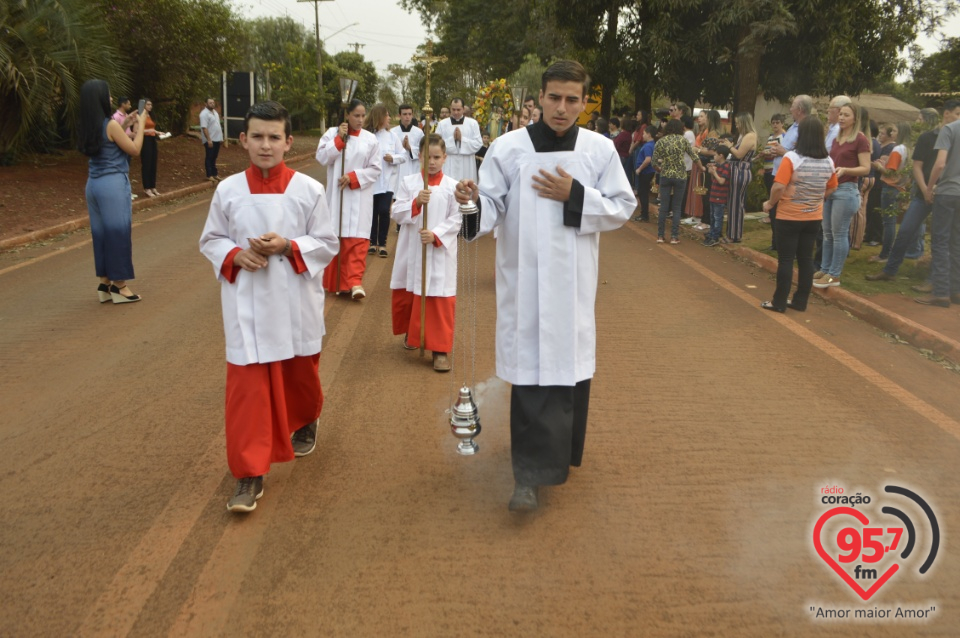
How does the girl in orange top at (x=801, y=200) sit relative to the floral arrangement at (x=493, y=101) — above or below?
below

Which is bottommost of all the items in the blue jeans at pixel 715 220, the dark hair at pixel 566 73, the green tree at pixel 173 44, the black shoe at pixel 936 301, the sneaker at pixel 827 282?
the black shoe at pixel 936 301

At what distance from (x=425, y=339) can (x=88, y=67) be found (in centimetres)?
1285

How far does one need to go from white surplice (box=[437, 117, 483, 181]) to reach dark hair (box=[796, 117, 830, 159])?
19.7 ft

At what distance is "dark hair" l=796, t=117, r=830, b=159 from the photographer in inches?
305

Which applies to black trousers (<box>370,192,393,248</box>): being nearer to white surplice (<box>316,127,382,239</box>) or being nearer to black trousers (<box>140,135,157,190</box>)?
white surplice (<box>316,127,382,239</box>)

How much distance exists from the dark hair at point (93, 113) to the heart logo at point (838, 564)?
6.66 m

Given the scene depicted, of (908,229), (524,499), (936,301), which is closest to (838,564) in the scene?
(524,499)

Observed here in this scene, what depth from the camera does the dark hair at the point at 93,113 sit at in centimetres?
744

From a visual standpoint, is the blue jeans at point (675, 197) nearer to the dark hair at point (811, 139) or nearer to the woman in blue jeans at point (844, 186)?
the woman in blue jeans at point (844, 186)

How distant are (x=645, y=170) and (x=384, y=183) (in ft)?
18.2

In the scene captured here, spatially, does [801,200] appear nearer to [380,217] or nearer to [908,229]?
[908,229]

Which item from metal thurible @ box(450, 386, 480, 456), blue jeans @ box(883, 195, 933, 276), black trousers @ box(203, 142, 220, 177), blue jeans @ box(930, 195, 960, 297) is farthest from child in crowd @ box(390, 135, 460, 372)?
black trousers @ box(203, 142, 220, 177)

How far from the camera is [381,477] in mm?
4402

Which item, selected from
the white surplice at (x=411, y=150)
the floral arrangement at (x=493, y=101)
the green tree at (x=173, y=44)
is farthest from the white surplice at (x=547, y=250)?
the green tree at (x=173, y=44)
